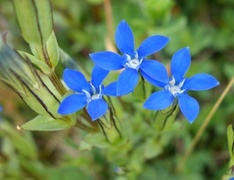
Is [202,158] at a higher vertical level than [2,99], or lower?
lower

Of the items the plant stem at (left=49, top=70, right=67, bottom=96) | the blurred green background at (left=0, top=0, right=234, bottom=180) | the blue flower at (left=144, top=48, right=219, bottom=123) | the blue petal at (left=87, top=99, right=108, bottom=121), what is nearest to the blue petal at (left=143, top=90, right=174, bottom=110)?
the blue flower at (left=144, top=48, right=219, bottom=123)

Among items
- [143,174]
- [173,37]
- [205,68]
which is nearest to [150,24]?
[173,37]

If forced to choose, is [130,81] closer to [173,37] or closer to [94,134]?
[94,134]

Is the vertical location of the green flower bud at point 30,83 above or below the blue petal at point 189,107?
above

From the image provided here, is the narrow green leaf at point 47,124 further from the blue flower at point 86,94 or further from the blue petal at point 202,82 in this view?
the blue petal at point 202,82

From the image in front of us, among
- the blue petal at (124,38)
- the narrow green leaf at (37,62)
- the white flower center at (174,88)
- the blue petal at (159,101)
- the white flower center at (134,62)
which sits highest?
the narrow green leaf at (37,62)

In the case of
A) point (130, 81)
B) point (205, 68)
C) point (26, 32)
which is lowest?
point (130, 81)

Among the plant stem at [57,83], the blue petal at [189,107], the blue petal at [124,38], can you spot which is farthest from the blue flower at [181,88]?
the plant stem at [57,83]

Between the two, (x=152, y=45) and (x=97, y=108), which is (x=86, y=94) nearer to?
(x=97, y=108)
